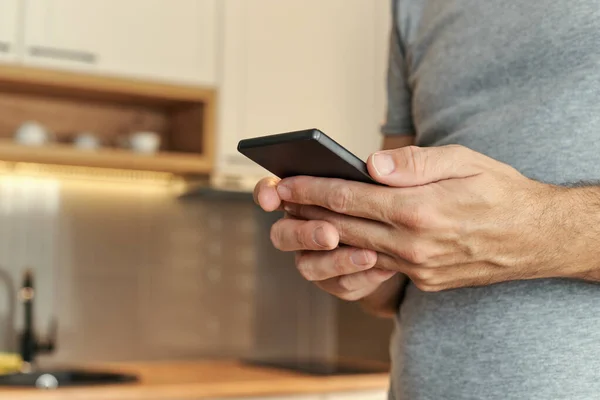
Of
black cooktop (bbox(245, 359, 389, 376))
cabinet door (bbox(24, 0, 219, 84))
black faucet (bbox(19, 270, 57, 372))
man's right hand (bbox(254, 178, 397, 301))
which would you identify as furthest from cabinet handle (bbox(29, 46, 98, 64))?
Answer: man's right hand (bbox(254, 178, 397, 301))

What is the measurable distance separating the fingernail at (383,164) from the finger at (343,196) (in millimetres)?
15

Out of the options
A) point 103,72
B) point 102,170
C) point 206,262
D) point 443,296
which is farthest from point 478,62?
point 206,262

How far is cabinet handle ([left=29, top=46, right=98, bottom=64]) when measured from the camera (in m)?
2.08

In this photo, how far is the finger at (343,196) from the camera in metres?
0.67

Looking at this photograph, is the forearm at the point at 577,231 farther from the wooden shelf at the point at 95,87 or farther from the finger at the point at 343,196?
the wooden shelf at the point at 95,87

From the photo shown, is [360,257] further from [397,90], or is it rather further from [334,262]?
[397,90]

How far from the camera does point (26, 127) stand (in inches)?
85.1

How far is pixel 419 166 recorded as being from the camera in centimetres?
66

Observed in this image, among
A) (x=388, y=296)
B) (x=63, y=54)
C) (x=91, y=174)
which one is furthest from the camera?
(x=91, y=174)

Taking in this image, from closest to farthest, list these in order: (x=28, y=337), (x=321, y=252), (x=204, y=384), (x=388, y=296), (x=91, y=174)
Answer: (x=321, y=252), (x=388, y=296), (x=204, y=384), (x=28, y=337), (x=91, y=174)

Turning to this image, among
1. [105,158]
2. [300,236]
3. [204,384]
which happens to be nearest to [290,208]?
[300,236]

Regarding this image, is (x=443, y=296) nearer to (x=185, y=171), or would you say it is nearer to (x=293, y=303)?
(x=185, y=171)

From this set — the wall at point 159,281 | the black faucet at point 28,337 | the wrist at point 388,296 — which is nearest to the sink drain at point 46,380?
the black faucet at point 28,337

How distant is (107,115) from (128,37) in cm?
36
